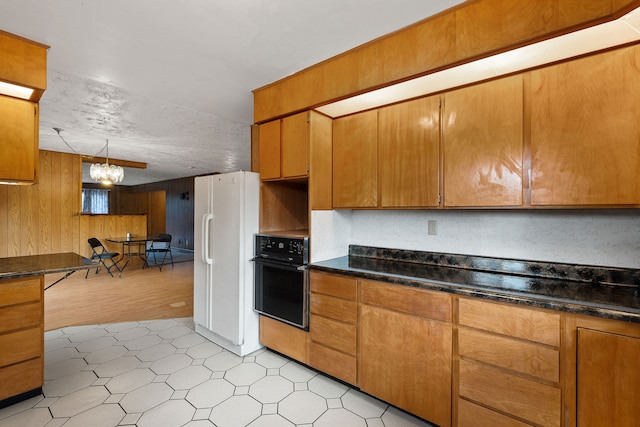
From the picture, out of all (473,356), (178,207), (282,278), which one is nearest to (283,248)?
(282,278)

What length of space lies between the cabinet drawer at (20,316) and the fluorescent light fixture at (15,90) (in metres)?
1.48

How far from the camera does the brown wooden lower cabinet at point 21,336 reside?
1.84 metres

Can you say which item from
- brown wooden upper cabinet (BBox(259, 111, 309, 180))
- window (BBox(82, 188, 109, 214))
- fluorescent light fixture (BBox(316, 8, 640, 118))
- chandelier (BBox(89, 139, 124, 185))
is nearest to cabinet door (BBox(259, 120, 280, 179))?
brown wooden upper cabinet (BBox(259, 111, 309, 180))

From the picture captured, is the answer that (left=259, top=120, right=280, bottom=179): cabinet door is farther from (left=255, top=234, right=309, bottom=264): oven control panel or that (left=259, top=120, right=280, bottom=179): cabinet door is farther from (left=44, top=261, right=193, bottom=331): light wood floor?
(left=44, top=261, right=193, bottom=331): light wood floor

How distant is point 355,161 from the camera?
2352 millimetres

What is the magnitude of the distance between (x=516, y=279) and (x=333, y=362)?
1380 mm

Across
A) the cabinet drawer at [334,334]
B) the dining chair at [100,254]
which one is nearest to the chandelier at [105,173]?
the dining chair at [100,254]

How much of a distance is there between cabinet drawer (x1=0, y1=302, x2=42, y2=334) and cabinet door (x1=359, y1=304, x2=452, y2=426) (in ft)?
7.35

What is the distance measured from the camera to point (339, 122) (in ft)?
8.05

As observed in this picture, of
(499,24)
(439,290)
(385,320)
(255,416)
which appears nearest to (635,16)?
(499,24)

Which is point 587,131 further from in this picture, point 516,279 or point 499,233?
point 516,279

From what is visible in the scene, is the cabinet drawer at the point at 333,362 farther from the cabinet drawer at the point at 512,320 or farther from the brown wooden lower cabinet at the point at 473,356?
the cabinet drawer at the point at 512,320

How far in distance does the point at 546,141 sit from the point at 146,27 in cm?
248

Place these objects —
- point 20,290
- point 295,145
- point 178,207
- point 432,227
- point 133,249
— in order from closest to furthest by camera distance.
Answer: point 20,290
point 432,227
point 295,145
point 133,249
point 178,207
